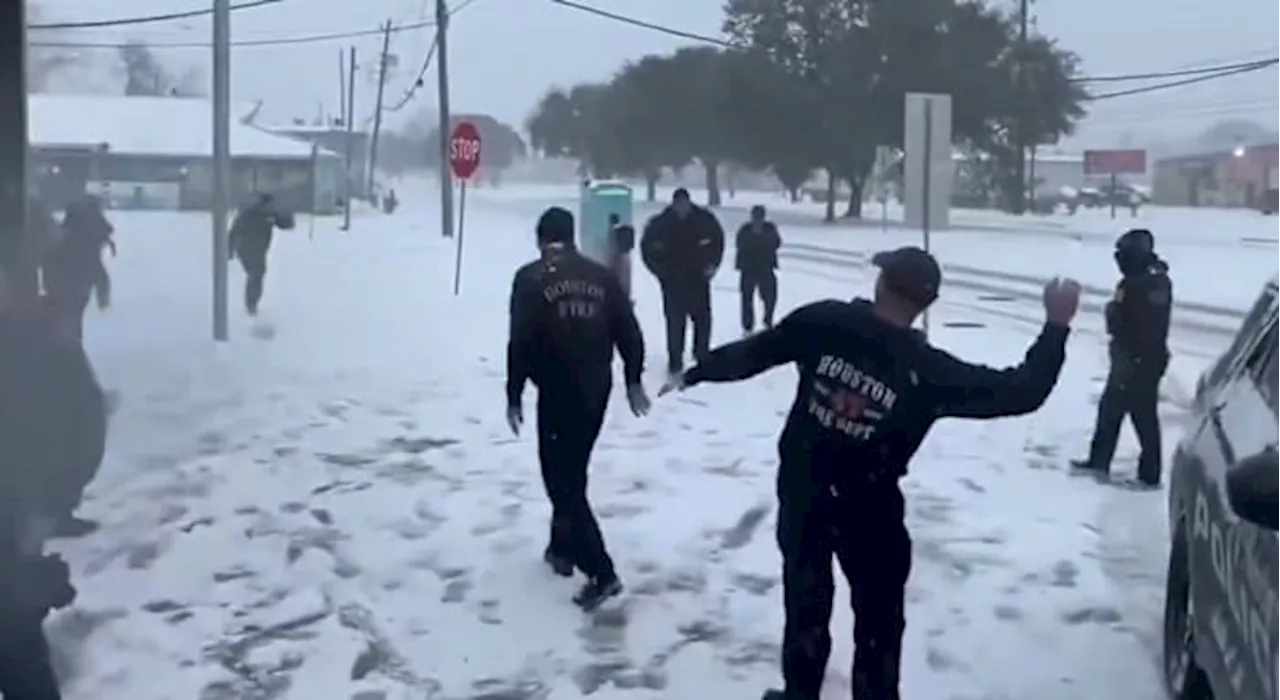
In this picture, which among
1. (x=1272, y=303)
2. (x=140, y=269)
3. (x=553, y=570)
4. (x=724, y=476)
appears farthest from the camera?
(x=140, y=269)

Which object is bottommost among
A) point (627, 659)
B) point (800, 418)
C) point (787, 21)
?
point (627, 659)

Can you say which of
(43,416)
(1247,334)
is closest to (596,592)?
(43,416)

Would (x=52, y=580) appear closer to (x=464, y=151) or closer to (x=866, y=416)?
(x=866, y=416)

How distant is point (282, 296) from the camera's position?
2822 cm

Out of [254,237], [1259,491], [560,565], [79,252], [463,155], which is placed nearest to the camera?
[1259,491]

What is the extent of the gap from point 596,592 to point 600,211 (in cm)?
1481

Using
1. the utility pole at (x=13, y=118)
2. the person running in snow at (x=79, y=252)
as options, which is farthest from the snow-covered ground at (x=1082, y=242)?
the utility pole at (x=13, y=118)

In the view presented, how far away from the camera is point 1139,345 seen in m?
11.0

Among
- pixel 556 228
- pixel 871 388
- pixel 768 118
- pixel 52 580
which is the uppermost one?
pixel 768 118

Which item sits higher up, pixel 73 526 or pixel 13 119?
pixel 13 119

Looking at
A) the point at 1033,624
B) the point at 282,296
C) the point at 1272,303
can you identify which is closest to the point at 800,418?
the point at 1272,303

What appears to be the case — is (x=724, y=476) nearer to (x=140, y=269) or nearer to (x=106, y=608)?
(x=106, y=608)

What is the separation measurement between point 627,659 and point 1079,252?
36.4 meters

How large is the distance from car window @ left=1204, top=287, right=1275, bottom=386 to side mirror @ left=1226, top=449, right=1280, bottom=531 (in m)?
2.47
